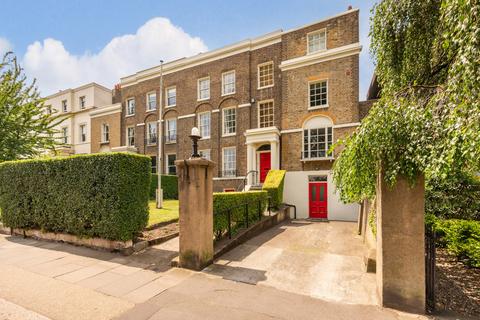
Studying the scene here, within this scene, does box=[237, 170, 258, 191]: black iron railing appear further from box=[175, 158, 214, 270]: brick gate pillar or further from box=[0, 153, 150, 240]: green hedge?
box=[175, 158, 214, 270]: brick gate pillar

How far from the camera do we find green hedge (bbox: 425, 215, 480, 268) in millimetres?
5434

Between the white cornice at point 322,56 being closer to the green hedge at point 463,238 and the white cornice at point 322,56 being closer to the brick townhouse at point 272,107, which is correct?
the brick townhouse at point 272,107

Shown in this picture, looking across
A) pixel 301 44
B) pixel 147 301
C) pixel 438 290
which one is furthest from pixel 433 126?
pixel 301 44

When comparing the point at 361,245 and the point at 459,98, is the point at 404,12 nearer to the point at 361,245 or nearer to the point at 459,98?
the point at 459,98

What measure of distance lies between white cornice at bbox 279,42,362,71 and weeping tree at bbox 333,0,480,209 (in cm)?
931

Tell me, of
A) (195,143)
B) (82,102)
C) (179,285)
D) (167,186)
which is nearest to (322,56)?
(195,143)

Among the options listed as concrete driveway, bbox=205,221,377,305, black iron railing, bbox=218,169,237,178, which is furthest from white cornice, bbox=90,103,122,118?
concrete driveway, bbox=205,221,377,305

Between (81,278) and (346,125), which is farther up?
(346,125)

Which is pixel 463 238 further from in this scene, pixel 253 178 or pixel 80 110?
pixel 80 110

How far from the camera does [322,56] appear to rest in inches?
604

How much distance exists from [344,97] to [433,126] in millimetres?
12389

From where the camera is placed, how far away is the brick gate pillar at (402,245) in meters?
3.94

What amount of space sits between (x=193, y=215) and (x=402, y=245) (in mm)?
4276

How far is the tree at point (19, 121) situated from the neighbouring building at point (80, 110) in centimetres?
1100
